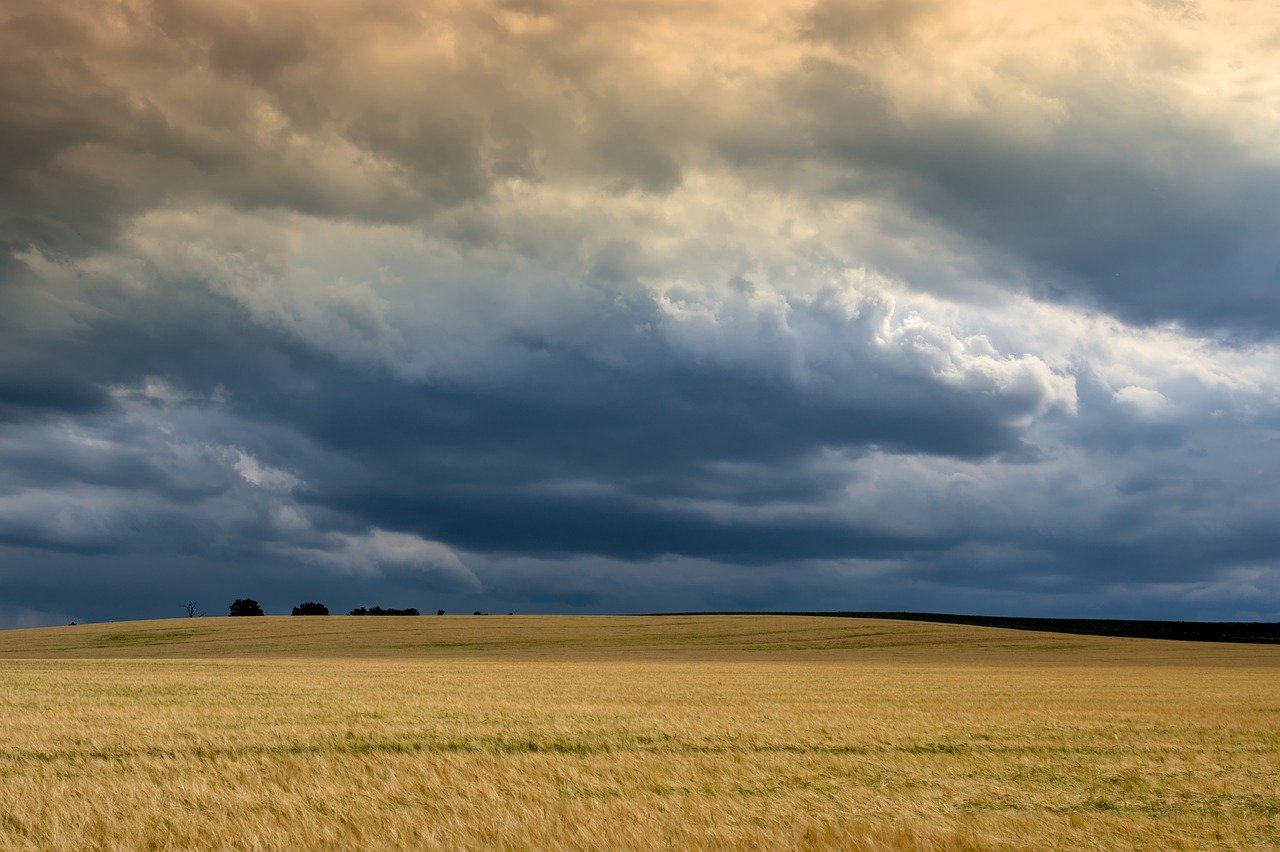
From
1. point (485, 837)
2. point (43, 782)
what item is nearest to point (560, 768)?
point (485, 837)

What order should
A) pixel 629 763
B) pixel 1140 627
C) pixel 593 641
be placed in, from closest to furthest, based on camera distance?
1. pixel 629 763
2. pixel 593 641
3. pixel 1140 627

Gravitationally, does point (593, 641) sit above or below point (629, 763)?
below

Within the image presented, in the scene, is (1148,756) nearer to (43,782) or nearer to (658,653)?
(43,782)

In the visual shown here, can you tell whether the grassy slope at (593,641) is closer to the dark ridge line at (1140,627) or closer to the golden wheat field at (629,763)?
the dark ridge line at (1140,627)

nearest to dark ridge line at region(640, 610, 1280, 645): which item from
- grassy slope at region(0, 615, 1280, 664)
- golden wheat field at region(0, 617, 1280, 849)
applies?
grassy slope at region(0, 615, 1280, 664)

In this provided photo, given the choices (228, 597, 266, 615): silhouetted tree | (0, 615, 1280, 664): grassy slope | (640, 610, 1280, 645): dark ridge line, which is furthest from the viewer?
(228, 597, 266, 615): silhouetted tree

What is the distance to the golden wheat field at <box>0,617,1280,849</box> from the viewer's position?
8.98m

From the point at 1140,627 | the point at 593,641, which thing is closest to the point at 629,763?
the point at 593,641

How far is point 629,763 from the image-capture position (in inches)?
548

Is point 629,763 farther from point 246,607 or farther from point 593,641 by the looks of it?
point 246,607

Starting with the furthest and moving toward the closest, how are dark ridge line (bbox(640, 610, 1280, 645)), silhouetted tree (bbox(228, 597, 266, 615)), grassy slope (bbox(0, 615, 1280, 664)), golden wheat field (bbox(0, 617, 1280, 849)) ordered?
silhouetted tree (bbox(228, 597, 266, 615)), dark ridge line (bbox(640, 610, 1280, 645)), grassy slope (bbox(0, 615, 1280, 664)), golden wheat field (bbox(0, 617, 1280, 849))

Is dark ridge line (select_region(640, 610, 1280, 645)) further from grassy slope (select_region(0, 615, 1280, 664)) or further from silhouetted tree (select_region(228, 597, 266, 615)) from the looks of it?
silhouetted tree (select_region(228, 597, 266, 615))

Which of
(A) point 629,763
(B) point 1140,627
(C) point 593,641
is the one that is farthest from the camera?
(B) point 1140,627

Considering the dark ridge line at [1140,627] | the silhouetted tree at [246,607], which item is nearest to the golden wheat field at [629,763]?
the dark ridge line at [1140,627]
